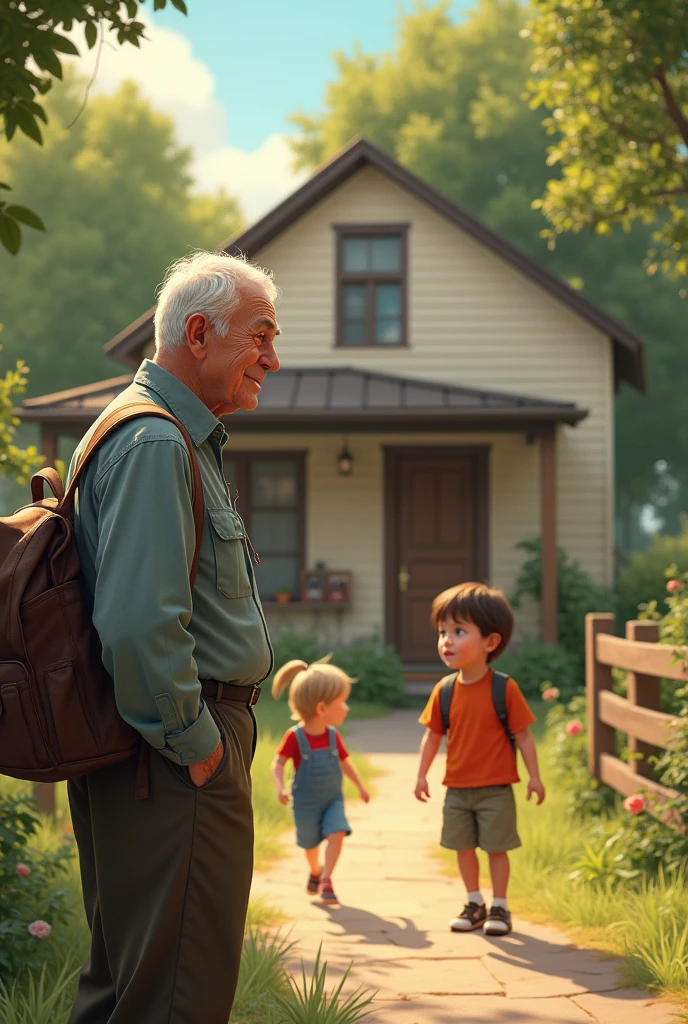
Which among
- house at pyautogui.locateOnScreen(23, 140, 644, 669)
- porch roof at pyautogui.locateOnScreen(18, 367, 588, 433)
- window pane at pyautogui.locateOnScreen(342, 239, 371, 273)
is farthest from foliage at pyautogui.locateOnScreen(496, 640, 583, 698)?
window pane at pyautogui.locateOnScreen(342, 239, 371, 273)

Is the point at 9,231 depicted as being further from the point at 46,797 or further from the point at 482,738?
the point at 46,797

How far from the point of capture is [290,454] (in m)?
15.9

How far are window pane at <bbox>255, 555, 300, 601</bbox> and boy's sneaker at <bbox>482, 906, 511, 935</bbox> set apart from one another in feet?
35.6

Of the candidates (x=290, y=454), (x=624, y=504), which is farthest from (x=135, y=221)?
(x=290, y=454)

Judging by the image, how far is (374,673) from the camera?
1401 cm

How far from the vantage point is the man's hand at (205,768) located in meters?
2.60

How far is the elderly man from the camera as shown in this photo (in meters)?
2.48

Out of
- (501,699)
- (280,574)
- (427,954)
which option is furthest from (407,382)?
(427,954)

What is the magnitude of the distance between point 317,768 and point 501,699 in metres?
1.06

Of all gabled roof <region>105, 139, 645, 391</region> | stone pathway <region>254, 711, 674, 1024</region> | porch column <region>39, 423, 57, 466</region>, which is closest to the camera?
stone pathway <region>254, 711, 674, 1024</region>

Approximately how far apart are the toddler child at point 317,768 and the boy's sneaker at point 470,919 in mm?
736

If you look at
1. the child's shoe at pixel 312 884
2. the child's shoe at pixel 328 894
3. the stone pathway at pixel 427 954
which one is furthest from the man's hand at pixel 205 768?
the child's shoe at pixel 312 884

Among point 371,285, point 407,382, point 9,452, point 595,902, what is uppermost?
point 371,285

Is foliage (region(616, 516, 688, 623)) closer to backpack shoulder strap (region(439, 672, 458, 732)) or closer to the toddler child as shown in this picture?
the toddler child
